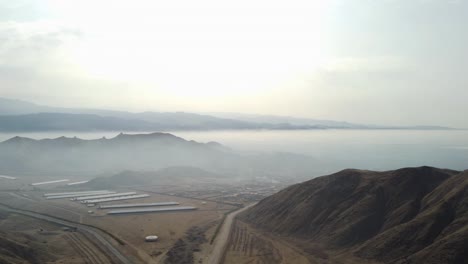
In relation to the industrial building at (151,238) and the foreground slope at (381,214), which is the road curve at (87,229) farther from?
the foreground slope at (381,214)

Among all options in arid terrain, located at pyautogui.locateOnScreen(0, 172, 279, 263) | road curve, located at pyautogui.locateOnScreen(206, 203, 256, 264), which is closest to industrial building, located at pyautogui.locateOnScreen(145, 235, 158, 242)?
arid terrain, located at pyautogui.locateOnScreen(0, 172, 279, 263)

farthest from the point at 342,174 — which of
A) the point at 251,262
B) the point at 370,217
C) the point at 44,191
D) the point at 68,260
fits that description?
the point at 44,191

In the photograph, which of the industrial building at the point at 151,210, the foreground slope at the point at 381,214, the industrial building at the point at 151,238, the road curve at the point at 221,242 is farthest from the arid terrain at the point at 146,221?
the foreground slope at the point at 381,214

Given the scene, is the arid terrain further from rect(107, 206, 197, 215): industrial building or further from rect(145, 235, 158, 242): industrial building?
rect(107, 206, 197, 215): industrial building

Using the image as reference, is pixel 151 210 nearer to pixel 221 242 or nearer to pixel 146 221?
pixel 146 221

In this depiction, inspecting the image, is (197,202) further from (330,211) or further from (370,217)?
(370,217)

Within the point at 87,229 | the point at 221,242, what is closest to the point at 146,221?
the point at 87,229
